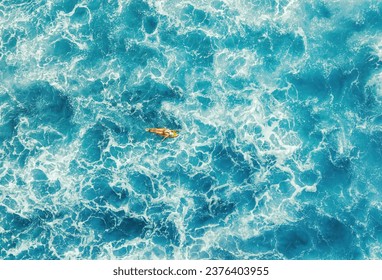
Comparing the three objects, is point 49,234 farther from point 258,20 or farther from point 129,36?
point 258,20

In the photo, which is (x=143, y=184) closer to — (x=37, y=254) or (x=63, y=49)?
(x=37, y=254)

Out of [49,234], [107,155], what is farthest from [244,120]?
[49,234]

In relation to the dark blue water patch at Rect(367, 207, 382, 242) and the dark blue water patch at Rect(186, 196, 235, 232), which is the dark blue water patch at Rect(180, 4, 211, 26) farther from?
the dark blue water patch at Rect(367, 207, 382, 242)

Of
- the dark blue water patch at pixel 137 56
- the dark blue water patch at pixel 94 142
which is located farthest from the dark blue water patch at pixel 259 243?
the dark blue water patch at pixel 137 56

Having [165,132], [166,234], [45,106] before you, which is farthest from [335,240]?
[45,106]

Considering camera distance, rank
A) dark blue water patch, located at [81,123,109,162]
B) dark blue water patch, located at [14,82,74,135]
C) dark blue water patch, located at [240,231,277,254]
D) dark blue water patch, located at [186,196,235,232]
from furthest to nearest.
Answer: dark blue water patch, located at [14,82,74,135] → dark blue water patch, located at [81,123,109,162] → dark blue water patch, located at [186,196,235,232] → dark blue water patch, located at [240,231,277,254]

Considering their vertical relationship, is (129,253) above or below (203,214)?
below

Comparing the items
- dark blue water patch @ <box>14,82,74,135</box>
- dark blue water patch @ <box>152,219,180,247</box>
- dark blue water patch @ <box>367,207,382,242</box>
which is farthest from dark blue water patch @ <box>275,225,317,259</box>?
dark blue water patch @ <box>14,82,74,135</box>

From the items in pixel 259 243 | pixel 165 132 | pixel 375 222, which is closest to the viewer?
pixel 259 243
